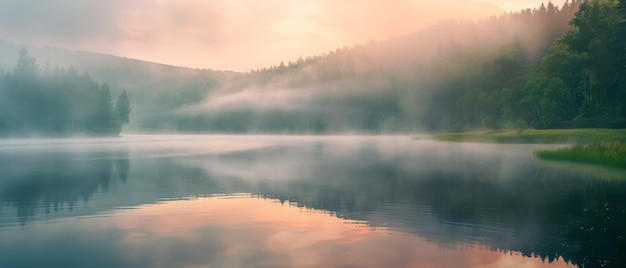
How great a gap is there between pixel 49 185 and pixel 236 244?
88.5 ft

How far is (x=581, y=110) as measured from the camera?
101m

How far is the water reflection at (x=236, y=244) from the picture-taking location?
1753cm

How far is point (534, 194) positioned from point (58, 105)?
19573 centimetres

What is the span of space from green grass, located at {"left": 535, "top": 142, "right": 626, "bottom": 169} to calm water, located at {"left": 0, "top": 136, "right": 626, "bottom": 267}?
18.4 ft

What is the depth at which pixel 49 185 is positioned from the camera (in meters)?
40.5

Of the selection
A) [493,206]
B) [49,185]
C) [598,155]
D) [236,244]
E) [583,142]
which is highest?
[583,142]

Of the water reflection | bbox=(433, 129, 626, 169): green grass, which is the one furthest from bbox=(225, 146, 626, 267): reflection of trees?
bbox=(433, 129, 626, 169): green grass

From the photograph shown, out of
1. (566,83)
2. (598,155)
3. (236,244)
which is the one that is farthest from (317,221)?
(566,83)

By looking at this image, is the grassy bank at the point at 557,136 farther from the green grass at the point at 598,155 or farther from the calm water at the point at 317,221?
the calm water at the point at 317,221

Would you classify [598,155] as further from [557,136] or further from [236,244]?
[236,244]

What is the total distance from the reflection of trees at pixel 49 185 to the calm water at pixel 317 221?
15 cm

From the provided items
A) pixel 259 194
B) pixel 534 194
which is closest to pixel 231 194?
pixel 259 194

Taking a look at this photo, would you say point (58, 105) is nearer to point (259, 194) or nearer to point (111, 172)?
point (111, 172)

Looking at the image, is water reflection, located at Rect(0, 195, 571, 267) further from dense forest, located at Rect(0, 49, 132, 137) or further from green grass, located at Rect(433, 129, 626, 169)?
dense forest, located at Rect(0, 49, 132, 137)
